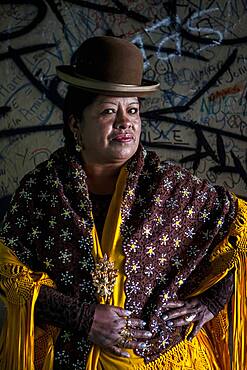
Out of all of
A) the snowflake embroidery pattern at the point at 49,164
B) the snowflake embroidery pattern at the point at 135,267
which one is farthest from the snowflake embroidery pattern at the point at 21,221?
the snowflake embroidery pattern at the point at 135,267

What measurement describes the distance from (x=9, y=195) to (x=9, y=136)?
1.49 feet

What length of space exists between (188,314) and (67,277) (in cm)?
48

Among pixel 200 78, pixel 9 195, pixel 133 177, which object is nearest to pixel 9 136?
pixel 9 195

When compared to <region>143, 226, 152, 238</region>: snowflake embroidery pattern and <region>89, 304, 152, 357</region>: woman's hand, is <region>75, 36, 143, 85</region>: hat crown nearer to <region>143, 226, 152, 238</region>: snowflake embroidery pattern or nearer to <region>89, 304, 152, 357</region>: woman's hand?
<region>143, 226, 152, 238</region>: snowflake embroidery pattern

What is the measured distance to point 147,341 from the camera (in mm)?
2518

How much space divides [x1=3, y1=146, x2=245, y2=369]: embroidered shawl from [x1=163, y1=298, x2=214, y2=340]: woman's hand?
0.03m

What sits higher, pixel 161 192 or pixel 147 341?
pixel 161 192

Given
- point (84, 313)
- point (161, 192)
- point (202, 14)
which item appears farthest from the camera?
point (202, 14)

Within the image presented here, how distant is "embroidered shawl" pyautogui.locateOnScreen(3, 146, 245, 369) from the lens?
8.34 ft

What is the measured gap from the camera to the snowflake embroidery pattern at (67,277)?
2.55m

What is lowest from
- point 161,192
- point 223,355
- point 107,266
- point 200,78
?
point 223,355

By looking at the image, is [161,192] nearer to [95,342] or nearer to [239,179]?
[95,342]

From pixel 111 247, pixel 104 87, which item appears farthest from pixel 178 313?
pixel 104 87

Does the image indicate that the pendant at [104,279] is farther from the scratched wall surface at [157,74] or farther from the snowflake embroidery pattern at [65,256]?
the scratched wall surface at [157,74]
